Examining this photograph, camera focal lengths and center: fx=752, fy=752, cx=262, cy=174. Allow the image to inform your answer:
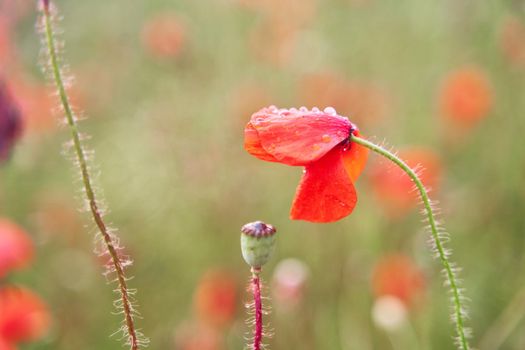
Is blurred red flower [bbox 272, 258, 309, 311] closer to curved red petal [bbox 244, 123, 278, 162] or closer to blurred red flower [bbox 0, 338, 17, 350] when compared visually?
blurred red flower [bbox 0, 338, 17, 350]

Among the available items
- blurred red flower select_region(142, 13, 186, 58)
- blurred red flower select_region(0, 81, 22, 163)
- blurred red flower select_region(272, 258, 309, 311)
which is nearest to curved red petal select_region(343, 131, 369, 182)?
blurred red flower select_region(272, 258, 309, 311)

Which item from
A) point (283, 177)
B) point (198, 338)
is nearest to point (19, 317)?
point (198, 338)

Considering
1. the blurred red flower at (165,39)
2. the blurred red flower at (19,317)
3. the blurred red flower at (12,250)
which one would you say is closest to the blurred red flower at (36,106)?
the blurred red flower at (165,39)

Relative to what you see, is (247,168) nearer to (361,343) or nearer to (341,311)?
(341,311)

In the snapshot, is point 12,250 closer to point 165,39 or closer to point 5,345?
point 5,345

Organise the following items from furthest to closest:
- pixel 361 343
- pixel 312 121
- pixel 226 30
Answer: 1. pixel 226 30
2. pixel 361 343
3. pixel 312 121

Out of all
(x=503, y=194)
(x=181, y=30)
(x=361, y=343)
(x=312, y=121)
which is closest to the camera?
(x=312, y=121)

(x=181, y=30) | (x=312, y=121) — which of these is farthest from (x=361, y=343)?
(x=181, y=30)

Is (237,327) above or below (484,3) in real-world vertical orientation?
below
